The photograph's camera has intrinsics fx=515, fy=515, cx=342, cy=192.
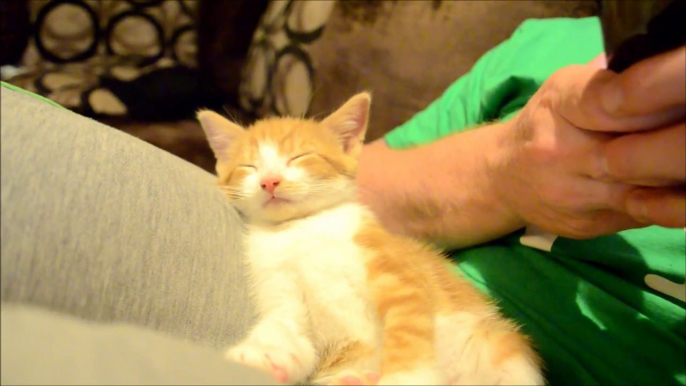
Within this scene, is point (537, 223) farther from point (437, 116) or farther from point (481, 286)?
point (437, 116)

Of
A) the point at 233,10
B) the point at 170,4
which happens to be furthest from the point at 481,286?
the point at 170,4

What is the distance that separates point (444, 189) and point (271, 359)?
17.6 inches

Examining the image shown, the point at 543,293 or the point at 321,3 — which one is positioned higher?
the point at 321,3

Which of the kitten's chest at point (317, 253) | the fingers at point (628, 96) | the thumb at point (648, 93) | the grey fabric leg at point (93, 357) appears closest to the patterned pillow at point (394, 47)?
the kitten's chest at point (317, 253)

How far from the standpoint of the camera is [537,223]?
75 cm

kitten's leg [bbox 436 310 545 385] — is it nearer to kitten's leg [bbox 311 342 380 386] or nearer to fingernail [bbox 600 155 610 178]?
kitten's leg [bbox 311 342 380 386]

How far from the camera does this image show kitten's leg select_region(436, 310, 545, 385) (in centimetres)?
69

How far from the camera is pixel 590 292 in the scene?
717mm

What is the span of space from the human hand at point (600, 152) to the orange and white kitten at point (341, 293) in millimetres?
180

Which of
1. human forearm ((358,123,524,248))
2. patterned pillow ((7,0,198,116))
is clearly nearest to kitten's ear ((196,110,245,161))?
human forearm ((358,123,524,248))

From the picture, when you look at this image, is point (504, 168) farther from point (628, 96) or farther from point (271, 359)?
point (271, 359)

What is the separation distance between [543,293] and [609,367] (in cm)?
13

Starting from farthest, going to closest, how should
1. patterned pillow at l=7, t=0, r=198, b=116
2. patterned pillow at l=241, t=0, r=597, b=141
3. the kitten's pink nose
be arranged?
1. patterned pillow at l=7, t=0, r=198, b=116
2. patterned pillow at l=241, t=0, r=597, b=141
3. the kitten's pink nose

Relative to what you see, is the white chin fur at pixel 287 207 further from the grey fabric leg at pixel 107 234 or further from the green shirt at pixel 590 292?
the green shirt at pixel 590 292
